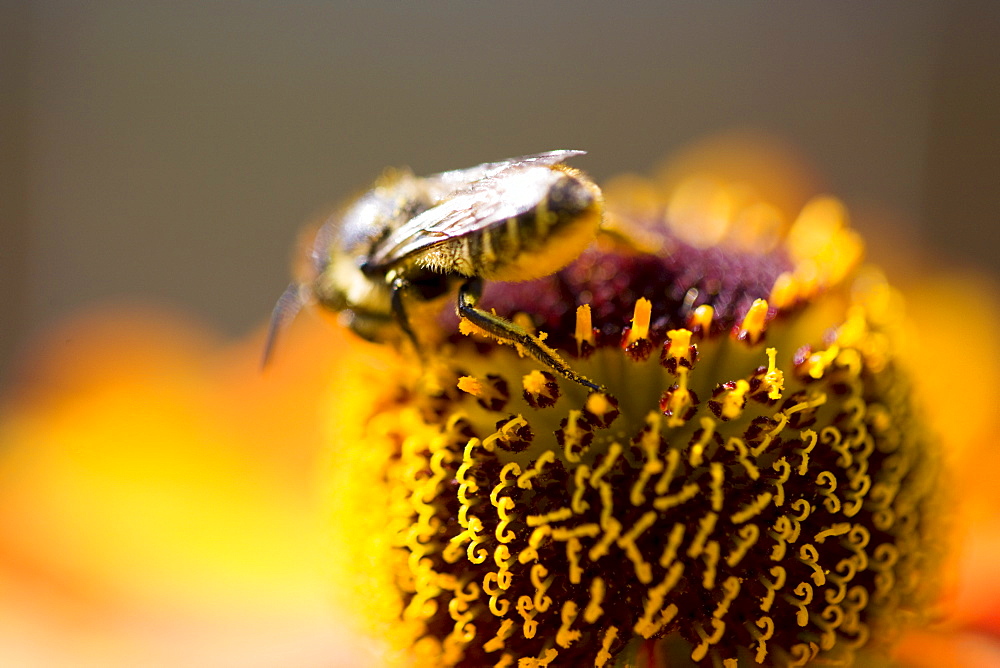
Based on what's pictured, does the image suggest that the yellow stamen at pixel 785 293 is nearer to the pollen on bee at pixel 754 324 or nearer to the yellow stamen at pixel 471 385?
the pollen on bee at pixel 754 324

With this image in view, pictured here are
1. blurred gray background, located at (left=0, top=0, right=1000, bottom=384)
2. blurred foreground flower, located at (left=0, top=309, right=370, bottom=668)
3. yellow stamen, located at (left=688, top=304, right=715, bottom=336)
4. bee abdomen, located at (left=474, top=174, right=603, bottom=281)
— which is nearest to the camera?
bee abdomen, located at (left=474, top=174, right=603, bottom=281)

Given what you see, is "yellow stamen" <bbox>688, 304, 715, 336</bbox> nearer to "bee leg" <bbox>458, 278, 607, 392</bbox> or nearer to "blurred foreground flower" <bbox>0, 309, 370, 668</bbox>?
"bee leg" <bbox>458, 278, 607, 392</bbox>

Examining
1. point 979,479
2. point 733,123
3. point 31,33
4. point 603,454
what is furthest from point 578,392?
point 31,33

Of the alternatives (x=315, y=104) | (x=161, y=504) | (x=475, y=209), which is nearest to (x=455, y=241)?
(x=475, y=209)

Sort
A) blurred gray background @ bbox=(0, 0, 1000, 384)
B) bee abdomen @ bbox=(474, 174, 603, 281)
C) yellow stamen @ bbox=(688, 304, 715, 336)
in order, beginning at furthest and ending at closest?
blurred gray background @ bbox=(0, 0, 1000, 384) < yellow stamen @ bbox=(688, 304, 715, 336) < bee abdomen @ bbox=(474, 174, 603, 281)

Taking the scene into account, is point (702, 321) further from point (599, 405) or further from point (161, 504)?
point (161, 504)

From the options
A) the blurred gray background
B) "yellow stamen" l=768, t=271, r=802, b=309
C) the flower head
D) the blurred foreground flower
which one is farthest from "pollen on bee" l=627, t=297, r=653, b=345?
the blurred gray background
